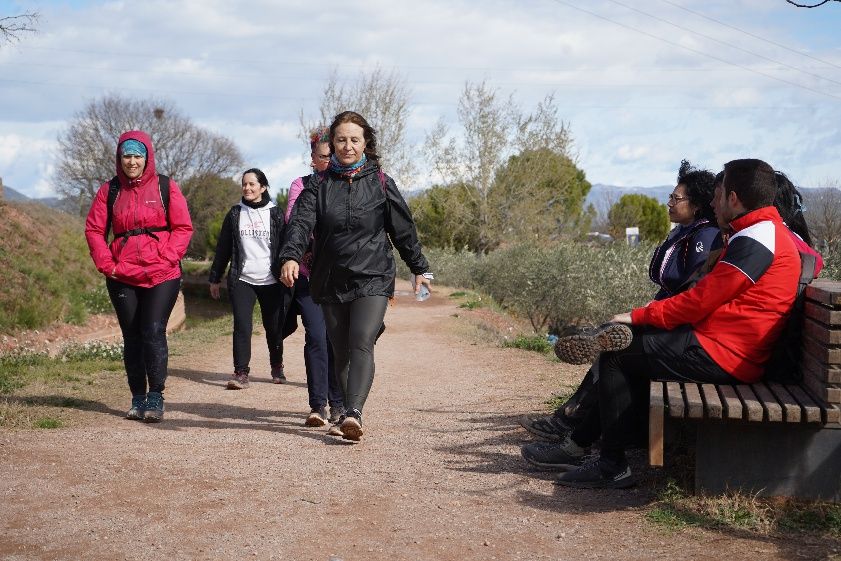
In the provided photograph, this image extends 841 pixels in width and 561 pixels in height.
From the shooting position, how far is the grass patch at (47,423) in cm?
657

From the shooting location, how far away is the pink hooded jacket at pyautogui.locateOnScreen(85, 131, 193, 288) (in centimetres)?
677

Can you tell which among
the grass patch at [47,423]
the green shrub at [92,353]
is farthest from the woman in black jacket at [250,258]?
the grass patch at [47,423]

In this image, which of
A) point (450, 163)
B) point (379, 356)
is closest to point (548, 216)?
point (450, 163)

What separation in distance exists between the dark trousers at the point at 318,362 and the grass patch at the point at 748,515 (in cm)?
290

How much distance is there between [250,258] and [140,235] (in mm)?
1819

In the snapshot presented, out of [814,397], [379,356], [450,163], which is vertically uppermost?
[450,163]

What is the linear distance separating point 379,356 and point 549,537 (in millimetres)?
7475

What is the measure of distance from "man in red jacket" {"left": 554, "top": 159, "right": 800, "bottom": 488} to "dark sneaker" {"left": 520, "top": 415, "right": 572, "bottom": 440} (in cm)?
94

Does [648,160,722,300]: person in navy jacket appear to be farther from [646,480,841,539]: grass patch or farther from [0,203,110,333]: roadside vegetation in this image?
[0,203,110,333]: roadside vegetation

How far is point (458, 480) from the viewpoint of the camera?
17.1ft

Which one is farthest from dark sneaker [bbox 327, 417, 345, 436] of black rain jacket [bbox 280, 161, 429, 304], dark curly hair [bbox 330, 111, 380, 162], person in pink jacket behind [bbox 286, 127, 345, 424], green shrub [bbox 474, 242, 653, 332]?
green shrub [bbox 474, 242, 653, 332]

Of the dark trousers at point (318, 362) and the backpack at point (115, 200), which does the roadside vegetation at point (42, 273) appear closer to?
the backpack at point (115, 200)

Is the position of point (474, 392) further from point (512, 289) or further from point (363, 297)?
point (512, 289)

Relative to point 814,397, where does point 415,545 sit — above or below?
below
